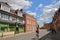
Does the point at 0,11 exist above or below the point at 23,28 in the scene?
above

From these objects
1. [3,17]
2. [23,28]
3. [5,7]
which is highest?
[5,7]

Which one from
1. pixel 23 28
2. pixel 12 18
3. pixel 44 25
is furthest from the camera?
pixel 44 25

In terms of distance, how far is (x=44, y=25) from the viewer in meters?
153

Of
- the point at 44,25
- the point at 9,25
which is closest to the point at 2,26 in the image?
the point at 9,25

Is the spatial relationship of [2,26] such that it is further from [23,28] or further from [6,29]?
[23,28]

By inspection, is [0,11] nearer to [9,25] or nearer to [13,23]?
[9,25]

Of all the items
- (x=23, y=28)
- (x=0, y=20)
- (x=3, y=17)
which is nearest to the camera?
(x=0, y=20)

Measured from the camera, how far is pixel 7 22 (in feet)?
134

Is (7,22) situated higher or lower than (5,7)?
lower

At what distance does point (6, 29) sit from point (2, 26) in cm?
300

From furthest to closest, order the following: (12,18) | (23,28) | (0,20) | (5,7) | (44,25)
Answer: (44,25) → (23,28) → (12,18) → (5,7) → (0,20)

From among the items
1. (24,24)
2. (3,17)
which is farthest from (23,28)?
(3,17)

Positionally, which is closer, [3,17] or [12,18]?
[3,17]

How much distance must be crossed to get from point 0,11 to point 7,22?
5.42m
